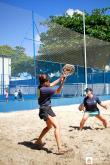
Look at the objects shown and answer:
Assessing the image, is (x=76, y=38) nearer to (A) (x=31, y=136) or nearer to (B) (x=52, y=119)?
(A) (x=31, y=136)

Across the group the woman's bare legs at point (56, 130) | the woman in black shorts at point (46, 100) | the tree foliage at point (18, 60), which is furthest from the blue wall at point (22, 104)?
the woman's bare legs at point (56, 130)

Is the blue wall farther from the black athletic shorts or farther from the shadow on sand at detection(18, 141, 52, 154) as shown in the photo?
the black athletic shorts

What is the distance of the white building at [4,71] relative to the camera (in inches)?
804

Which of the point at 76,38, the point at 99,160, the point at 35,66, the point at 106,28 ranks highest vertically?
the point at 106,28

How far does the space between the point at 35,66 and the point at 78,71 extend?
6006 mm

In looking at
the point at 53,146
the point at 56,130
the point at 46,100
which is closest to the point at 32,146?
the point at 53,146

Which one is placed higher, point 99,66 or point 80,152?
point 99,66

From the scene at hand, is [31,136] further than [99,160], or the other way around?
[31,136]

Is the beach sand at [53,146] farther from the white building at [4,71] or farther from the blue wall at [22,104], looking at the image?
the white building at [4,71]

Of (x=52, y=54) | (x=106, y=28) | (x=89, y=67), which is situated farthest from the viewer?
(x=106, y=28)

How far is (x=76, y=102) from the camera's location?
2277 centimetres

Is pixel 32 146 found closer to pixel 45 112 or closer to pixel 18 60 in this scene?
pixel 45 112

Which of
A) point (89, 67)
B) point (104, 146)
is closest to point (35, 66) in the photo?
point (89, 67)

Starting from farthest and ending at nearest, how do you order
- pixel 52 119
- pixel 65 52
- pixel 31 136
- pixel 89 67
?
pixel 89 67 → pixel 65 52 → pixel 31 136 → pixel 52 119
